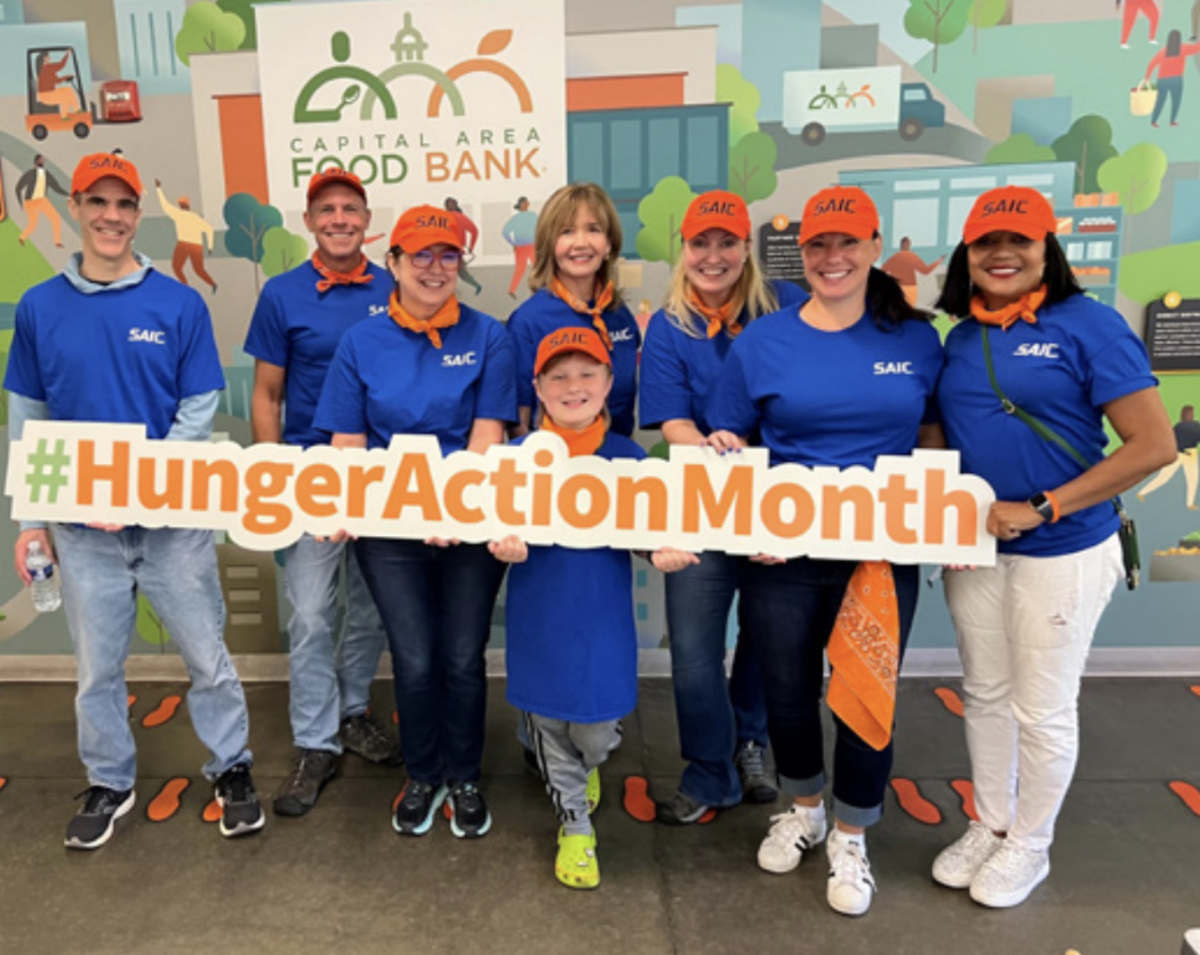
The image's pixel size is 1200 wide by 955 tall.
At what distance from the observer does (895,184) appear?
3141mm

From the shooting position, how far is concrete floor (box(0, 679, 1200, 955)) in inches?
81.1

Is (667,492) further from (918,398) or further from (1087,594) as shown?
(1087,594)

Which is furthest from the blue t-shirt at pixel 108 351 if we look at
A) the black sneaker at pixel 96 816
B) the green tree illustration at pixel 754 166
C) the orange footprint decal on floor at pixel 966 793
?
the orange footprint decal on floor at pixel 966 793

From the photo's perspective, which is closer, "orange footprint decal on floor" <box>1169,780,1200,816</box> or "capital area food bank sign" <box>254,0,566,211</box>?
"orange footprint decal on floor" <box>1169,780,1200,816</box>

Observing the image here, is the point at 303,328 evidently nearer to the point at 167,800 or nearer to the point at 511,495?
the point at 511,495

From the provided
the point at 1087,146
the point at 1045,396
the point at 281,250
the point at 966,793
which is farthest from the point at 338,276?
the point at 1087,146

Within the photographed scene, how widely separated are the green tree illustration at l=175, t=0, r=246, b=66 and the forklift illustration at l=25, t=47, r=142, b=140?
0.87ft

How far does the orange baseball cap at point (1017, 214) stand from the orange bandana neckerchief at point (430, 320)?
130 centimetres

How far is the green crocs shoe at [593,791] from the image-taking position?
256 cm

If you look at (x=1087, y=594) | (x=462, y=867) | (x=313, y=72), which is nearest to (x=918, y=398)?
(x=1087, y=594)

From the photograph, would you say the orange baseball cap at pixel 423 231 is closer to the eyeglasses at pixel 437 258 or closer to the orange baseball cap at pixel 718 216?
the eyeglasses at pixel 437 258

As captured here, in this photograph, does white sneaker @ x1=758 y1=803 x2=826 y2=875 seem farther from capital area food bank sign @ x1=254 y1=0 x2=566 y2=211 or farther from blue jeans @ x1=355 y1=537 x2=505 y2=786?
capital area food bank sign @ x1=254 y1=0 x2=566 y2=211

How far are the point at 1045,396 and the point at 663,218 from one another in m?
1.69

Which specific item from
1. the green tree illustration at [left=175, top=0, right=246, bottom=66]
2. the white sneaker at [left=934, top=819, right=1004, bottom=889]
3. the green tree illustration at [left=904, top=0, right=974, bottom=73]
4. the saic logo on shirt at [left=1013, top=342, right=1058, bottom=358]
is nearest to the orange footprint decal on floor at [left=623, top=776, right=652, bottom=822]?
the white sneaker at [left=934, top=819, right=1004, bottom=889]
